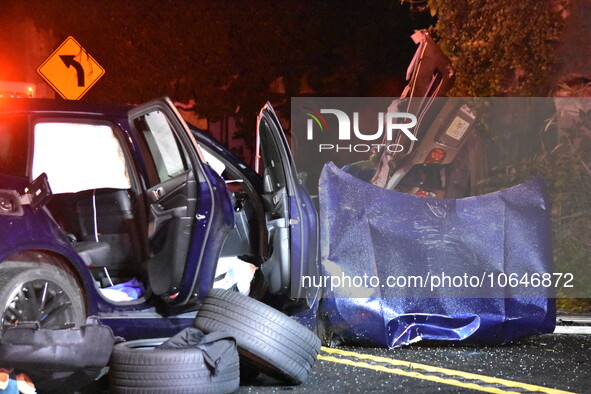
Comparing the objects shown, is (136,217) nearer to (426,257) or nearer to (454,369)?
(426,257)

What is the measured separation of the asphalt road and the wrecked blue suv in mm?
596

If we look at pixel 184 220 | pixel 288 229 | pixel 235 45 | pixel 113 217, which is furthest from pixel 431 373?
pixel 235 45

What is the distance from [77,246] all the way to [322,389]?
6.06 feet

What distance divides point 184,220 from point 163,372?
1131 millimetres

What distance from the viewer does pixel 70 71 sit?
14.3 metres

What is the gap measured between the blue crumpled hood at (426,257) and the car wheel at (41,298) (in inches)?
86.2

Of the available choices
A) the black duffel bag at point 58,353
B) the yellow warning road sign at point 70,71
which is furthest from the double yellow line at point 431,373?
the yellow warning road sign at point 70,71

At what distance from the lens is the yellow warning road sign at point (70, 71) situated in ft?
46.6

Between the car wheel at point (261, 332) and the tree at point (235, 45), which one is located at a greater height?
the tree at point (235, 45)

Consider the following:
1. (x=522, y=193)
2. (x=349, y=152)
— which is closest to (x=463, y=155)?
(x=522, y=193)

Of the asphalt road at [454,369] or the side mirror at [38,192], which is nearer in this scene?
the side mirror at [38,192]

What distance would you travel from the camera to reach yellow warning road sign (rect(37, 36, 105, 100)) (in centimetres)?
1421

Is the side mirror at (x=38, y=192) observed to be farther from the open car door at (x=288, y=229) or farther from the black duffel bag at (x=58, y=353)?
the open car door at (x=288, y=229)

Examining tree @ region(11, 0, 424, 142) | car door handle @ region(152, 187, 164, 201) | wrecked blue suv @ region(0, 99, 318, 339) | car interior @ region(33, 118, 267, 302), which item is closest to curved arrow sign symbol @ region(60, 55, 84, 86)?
car interior @ region(33, 118, 267, 302)
